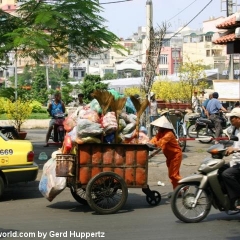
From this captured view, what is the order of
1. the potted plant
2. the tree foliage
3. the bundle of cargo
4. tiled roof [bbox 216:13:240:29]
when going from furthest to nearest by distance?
the potted plant, the tree foliage, tiled roof [bbox 216:13:240:29], the bundle of cargo

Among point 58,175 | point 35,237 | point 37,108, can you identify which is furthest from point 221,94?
point 37,108

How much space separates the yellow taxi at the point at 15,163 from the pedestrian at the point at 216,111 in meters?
8.88

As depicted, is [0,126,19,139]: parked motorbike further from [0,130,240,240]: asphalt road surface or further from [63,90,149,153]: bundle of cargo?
[63,90,149,153]: bundle of cargo

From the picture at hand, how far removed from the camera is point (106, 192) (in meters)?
9.25

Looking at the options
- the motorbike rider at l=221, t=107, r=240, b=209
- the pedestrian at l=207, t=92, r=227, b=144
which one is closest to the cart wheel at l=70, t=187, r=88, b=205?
the motorbike rider at l=221, t=107, r=240, b=209

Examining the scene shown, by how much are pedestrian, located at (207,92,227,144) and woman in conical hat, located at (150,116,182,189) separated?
27.9ft

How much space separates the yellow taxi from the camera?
10.5m

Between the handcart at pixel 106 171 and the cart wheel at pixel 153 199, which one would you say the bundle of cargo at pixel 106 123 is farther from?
the cart wheel at pixel 153 199

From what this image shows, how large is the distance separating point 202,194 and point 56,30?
22.1 ft

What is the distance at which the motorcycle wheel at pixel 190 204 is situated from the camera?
8469mm

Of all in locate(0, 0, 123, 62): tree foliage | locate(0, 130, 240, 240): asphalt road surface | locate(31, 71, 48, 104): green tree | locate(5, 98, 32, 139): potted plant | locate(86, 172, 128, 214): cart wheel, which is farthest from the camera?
locate(31, 71, 48, 104): green tree

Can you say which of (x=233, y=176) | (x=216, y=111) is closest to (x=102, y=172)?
(x=233, y=176)

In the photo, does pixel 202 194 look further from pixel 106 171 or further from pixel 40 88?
pixel 40 88

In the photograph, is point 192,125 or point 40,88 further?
point 40,88
